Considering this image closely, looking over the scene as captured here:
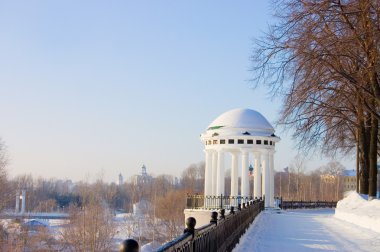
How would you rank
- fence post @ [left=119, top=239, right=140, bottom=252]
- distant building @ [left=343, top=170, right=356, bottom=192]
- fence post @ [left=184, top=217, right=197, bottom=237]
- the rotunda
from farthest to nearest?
1. distant building @ [left=343, top=170, right=356, bottom=192]
2. the rotunda
3. fence post @ [left=184, top=217, right=197, bottom=237]
4. fence post @ [left=119, top=239, right=140, bottom=252]

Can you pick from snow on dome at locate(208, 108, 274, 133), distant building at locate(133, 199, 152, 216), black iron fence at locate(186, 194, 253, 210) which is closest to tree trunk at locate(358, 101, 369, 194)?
black iron fence at locate(186, 194, 253, 210)

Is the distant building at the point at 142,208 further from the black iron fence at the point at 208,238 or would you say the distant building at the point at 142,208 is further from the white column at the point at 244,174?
the black iron fence at the point at 208,238

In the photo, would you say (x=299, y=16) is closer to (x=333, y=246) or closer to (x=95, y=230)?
(x=333, y=246)

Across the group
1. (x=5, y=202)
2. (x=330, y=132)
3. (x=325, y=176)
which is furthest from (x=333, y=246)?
(x=325, y=176)

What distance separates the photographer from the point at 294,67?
1748 centimetres

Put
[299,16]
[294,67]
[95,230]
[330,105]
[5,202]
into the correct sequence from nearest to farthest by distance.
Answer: [299,16] < [294,67] < [330,105] < [5,202] < [95,230]

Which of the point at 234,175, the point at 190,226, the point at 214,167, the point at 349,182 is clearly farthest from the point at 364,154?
the point at 349,182

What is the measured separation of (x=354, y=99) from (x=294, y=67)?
18.4ft

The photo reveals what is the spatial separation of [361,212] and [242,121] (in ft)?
49.2

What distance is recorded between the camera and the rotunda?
32688 millimetres

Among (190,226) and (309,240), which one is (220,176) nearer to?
(309,240)

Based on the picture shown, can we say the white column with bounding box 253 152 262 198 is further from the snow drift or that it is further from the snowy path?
the snowy path

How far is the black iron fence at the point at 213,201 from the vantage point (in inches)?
1202

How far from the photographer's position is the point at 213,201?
31547mm
